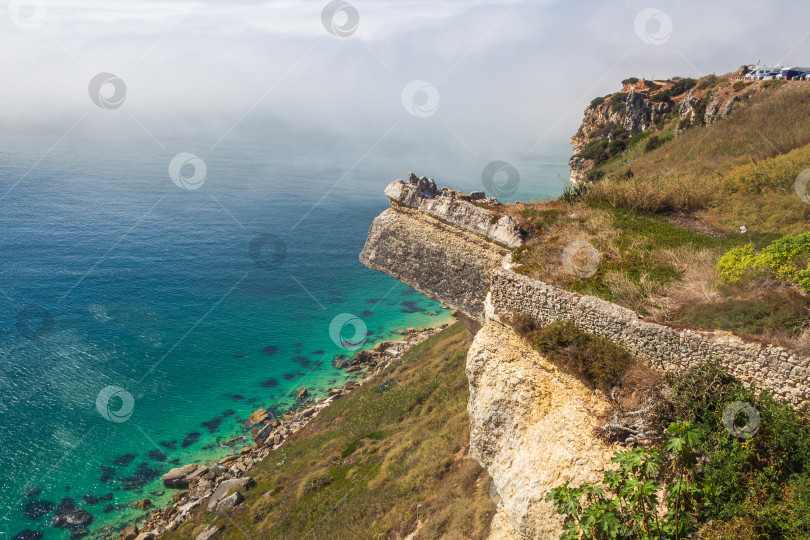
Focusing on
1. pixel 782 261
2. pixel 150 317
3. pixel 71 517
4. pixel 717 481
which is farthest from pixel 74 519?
pixel 782 261

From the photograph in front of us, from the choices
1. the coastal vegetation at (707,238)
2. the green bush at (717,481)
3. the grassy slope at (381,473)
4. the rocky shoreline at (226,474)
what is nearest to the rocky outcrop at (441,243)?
the coastal vegetation at (707,238)

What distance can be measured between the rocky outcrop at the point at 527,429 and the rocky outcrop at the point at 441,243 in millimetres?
4090

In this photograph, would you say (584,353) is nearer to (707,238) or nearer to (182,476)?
(707,238)

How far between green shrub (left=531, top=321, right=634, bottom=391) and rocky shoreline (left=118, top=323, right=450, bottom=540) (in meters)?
19.3

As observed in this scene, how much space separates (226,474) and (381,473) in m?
14.1

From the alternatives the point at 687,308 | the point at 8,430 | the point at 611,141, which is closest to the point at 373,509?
the point at 687,308

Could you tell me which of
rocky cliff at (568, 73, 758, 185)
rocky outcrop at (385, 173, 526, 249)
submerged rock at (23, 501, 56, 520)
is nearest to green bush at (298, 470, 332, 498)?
rocky outcrop at (385, 173, 526, 249)

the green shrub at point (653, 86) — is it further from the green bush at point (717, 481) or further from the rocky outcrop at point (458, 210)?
the green bush at point (717, 481)

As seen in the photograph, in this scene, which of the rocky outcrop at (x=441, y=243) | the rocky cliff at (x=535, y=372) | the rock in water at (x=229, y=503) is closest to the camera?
the rocky cliff at (x=535, y=372)

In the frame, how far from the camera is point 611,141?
54.0m

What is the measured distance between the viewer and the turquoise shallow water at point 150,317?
30.3 metres

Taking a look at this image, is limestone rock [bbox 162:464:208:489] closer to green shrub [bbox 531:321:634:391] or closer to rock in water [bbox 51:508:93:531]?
rock in water [bbox 51:508:93:531]

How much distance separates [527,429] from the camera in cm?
1102

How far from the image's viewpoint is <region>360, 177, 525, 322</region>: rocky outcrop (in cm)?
1675
